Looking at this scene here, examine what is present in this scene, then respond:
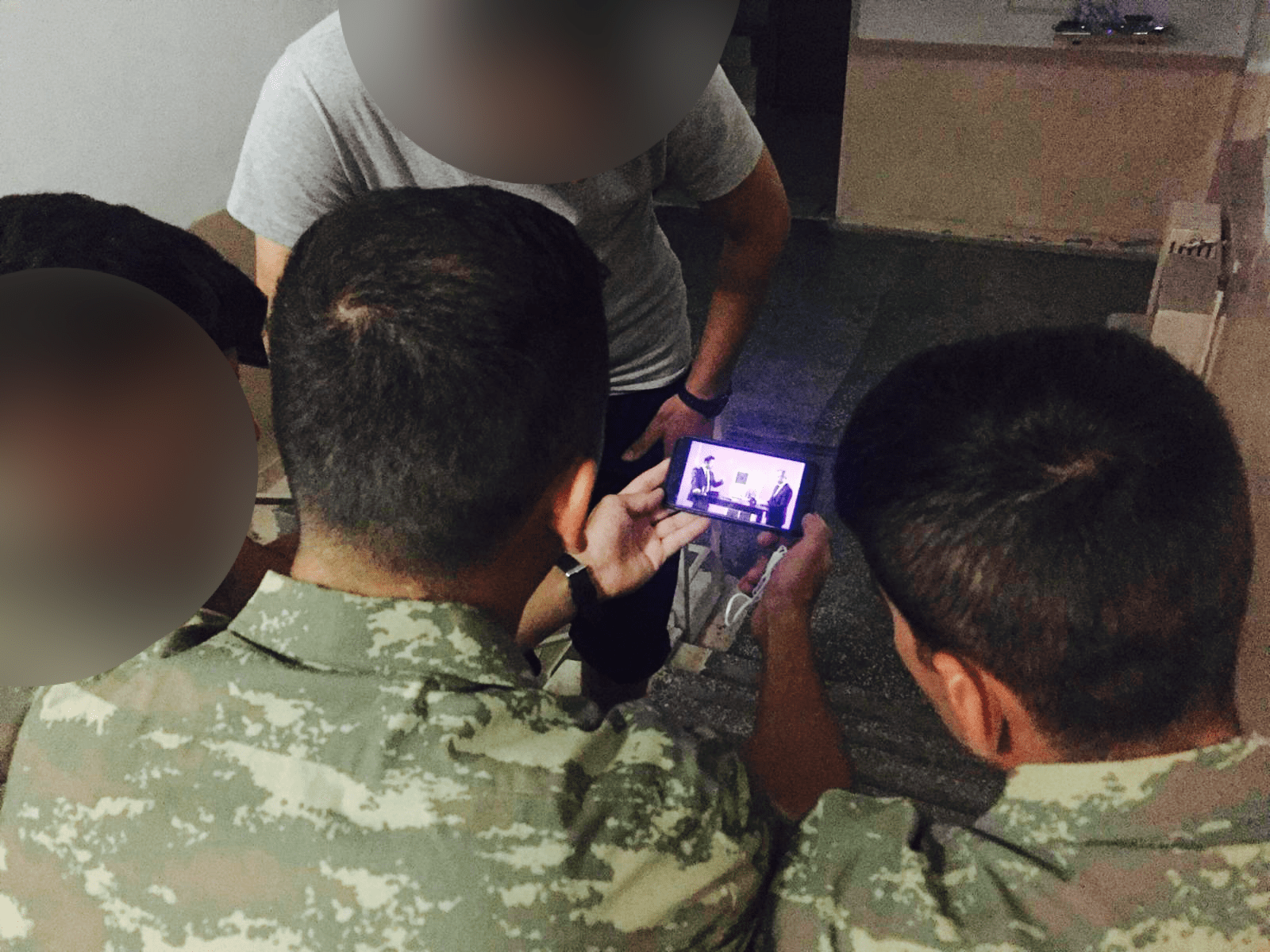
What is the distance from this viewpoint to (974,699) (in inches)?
26.6

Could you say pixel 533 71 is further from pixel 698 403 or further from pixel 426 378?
pixel 698 403

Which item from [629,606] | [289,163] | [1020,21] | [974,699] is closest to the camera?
[974,699]

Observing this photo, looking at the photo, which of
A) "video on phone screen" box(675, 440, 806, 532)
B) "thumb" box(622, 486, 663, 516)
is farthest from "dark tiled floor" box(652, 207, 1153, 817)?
"thumb" box(622, 486, 663, 516)

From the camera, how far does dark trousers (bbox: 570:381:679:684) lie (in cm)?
132

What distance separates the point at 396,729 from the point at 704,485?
23.8 inches

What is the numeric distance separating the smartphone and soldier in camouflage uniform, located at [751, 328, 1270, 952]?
39 centimetres

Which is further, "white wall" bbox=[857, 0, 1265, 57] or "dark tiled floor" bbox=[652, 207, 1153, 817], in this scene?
"white wall" bbox=[857, 0, 1265, 57]

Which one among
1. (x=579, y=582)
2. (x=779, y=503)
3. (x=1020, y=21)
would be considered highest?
(x=1020, y=21)

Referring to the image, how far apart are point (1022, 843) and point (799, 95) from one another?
5490 millimetres

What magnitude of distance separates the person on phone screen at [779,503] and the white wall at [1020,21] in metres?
3.31

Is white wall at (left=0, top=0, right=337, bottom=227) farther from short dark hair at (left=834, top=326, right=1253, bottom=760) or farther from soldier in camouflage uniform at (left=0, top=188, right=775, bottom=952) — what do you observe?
short dark hair at (left=834, top=326, right=1253, bottom=760)

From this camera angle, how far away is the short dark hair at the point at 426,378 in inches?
24.3

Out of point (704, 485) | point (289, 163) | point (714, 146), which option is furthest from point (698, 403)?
point (289, 163)

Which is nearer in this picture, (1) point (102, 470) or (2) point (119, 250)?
(1) point (102, 470)
